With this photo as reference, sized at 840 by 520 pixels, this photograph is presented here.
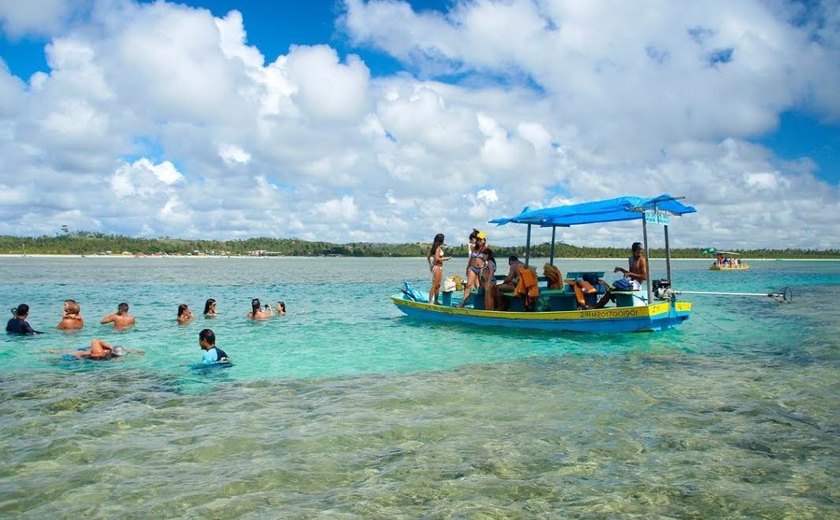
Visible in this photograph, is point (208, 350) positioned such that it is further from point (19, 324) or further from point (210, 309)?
point (210, 309)

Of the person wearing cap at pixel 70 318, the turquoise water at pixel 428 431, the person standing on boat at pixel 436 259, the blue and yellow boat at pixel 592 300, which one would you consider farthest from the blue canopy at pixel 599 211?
the person wearing cap at pixel 70 318

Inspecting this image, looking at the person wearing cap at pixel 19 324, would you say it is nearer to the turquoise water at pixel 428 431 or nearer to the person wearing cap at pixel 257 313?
the turquoise water at pixel 428 431

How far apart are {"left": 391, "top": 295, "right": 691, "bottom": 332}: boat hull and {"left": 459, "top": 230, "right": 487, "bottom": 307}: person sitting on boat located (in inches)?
35.1

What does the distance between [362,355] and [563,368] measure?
15.3ft

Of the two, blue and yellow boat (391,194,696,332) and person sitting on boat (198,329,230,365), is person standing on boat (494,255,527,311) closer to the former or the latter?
blue and yellow boat (391,194,696,332)

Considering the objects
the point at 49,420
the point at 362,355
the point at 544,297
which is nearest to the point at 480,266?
the point at 544,297

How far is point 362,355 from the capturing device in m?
13.5

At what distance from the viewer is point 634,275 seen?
15141mm

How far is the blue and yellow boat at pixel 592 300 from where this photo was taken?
47.7 feet

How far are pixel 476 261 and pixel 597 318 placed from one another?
4262mm

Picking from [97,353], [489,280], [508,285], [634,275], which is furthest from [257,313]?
[634,275]

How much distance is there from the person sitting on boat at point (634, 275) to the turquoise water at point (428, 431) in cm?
138

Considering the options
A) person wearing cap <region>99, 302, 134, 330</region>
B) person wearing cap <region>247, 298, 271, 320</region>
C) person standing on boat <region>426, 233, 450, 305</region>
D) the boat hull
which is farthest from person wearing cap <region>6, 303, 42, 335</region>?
the boat hull

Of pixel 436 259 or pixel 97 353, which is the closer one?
pixel 97 353
